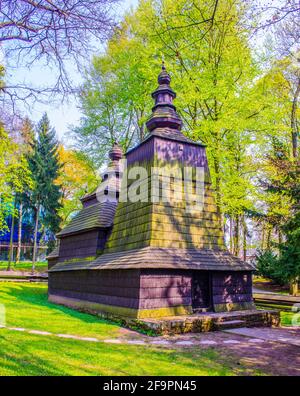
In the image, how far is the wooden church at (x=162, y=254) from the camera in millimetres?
10805

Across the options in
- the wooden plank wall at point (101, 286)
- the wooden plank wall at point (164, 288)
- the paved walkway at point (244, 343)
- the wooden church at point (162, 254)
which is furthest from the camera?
the wooden plank wall at point (101, 286)

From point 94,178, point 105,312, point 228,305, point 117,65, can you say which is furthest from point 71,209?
point 228,305

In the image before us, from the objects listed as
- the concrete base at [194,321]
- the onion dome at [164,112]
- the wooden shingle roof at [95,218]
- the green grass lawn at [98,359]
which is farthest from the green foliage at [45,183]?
the green grass lawn at [98,359]

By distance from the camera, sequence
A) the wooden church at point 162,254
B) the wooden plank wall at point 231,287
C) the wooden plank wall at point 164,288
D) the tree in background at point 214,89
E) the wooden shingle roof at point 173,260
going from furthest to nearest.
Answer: the tree in background at point 214,89 < the wooden plank wall at point 231,287 < the wooden church at point 162,254 < the wooden shingle roof at point 173,260 < the wooden plank wall at point 164,288

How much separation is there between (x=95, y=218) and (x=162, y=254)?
593cm

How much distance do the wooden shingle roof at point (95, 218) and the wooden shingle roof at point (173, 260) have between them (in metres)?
2.18

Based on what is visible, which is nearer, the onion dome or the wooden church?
the wooden church

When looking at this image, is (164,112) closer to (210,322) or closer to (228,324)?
(210,322)

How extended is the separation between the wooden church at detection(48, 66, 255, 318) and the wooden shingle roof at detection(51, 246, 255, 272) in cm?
3

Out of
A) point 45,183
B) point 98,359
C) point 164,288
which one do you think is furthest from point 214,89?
point 45,183

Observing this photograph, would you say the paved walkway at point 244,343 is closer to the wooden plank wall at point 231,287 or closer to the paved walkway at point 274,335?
the paved walkway at point 274,335

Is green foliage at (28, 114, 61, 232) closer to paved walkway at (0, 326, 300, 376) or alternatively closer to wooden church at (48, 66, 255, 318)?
wooden church at (48, 66, 255, 318)

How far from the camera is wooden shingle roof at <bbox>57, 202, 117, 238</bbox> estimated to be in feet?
51.0

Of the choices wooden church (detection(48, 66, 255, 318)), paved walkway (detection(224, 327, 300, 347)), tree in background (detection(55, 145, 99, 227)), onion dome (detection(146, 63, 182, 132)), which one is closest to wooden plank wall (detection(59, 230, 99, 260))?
wooden church (detection(48, 66, 255, 318))
